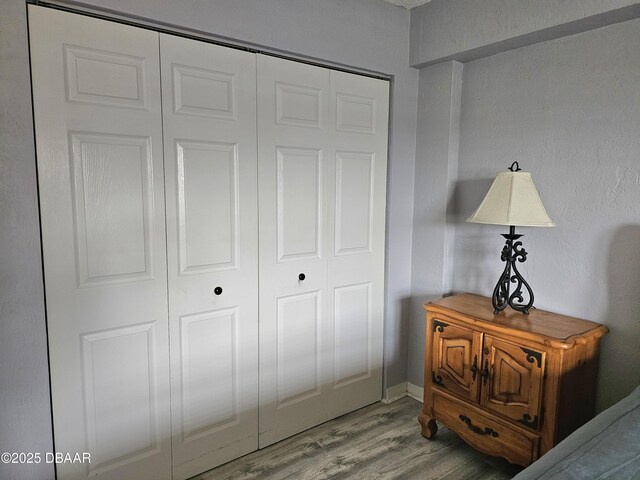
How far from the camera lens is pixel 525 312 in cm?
214

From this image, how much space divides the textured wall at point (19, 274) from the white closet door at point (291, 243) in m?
0.94

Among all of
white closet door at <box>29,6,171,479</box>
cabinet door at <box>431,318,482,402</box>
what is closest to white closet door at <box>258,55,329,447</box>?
white closet door at <box>29,6,171,479</box>

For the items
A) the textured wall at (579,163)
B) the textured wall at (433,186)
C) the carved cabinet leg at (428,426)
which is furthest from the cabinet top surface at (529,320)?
the carved cabinet leg at (428,426)

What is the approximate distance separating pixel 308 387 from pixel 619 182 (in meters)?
1.83

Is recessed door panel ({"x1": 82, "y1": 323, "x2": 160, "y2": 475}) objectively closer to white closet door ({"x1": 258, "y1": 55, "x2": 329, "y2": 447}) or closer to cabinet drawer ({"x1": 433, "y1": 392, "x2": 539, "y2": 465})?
white closet door ({"x1": 258, "y1": 55, "x2": 329, "y2": 447})

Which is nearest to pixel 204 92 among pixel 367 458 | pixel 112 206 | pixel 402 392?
pixel 112 206

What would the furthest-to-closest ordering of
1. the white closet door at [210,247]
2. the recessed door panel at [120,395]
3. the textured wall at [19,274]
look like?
the white closet door at [210,247]
the recessed door panel at [120,395]
the textured wall at [19,274]

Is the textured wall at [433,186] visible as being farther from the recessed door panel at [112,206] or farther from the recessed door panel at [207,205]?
the recessed door panel at [112,206]

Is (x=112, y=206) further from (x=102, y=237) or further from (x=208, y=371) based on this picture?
(x=208, y=371)

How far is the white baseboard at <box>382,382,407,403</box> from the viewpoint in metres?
2.79

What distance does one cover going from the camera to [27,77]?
5.11ft

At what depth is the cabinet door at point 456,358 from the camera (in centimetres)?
208

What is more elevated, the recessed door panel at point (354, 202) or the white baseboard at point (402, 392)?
the recessed door panel at point (354, 202)

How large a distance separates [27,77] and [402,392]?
258cm
